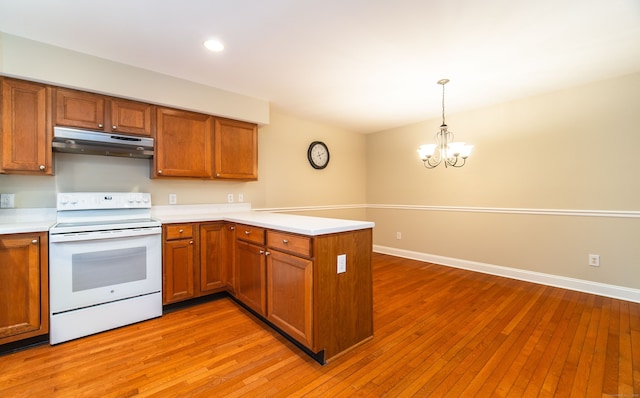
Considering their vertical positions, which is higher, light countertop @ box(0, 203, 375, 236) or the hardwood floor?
light countertop @ box(0, 203, 375, 236)

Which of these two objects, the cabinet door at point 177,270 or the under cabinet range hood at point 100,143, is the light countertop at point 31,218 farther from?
the cabinet door at point 177,270

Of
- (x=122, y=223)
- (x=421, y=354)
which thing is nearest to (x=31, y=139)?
(x=122, y=223)

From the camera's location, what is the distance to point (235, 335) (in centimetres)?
221

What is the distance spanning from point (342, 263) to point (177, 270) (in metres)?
1.75

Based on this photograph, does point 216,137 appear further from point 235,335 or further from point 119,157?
point 235,335

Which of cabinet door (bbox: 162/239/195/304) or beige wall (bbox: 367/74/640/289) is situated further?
beige wall (bbox: 367/74/640/289)

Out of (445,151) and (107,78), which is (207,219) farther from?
(445,151)

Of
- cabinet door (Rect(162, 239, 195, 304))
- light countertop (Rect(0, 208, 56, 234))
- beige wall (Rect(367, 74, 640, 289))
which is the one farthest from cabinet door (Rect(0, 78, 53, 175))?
beige wall (Rect(367, 74, 640, 289))

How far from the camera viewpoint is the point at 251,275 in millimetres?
2480

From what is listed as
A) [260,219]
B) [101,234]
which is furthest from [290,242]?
[101,234]

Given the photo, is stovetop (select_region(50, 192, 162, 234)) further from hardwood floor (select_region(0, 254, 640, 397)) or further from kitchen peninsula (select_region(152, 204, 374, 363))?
hardwood floor (select_region(0, 254, 640, 397))

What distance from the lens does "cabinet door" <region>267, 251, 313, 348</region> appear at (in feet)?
6.08

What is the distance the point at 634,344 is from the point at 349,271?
7.36 feet

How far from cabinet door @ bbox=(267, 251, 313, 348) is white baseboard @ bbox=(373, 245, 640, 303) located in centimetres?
314
